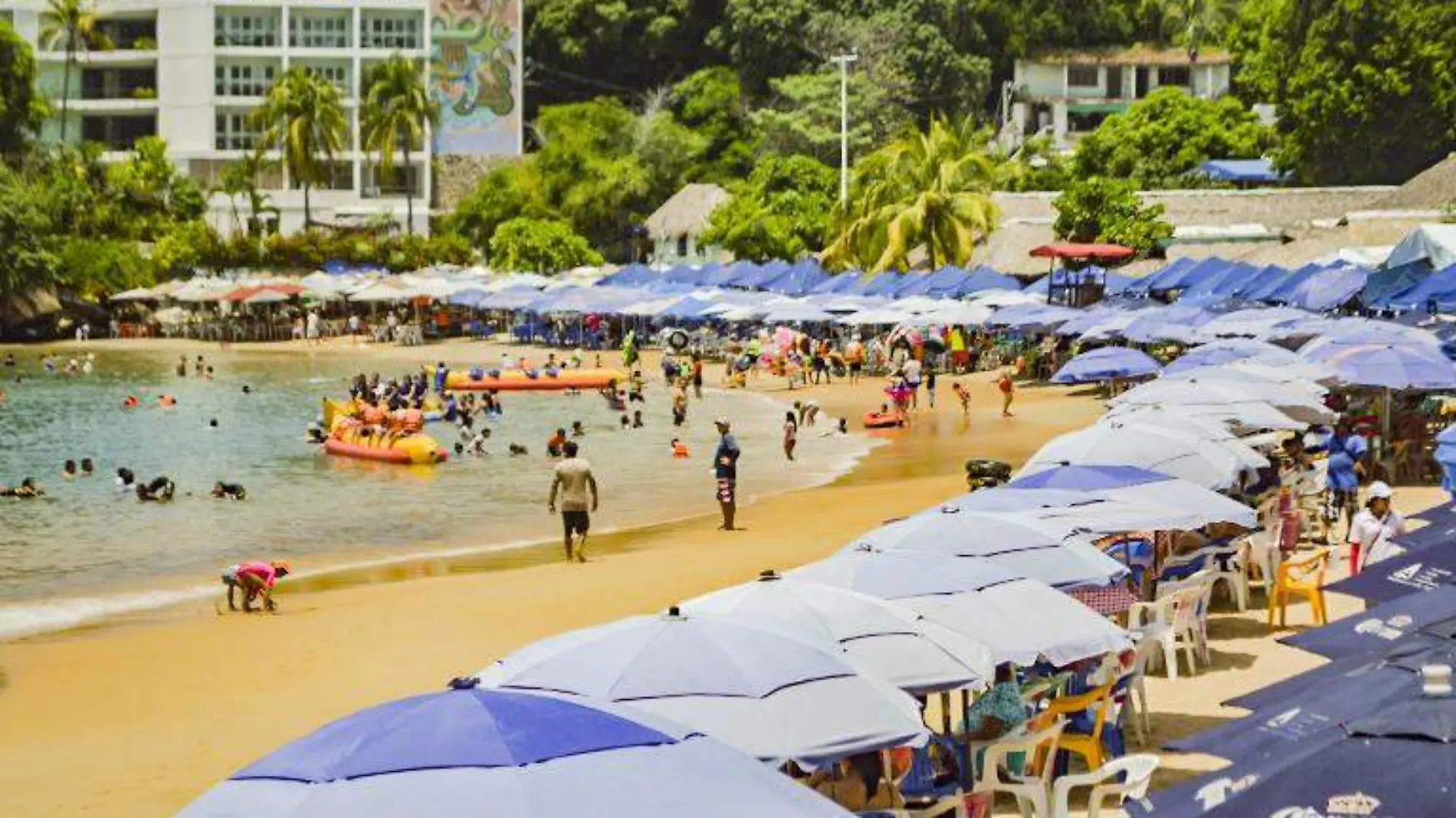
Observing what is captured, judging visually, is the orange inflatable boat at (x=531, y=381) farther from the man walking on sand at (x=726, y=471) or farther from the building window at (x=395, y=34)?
the building window at (x=395, y=34)

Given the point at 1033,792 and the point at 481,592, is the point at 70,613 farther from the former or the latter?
the point at 1033,792

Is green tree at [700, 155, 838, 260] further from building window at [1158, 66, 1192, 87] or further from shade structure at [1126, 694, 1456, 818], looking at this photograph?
shade structure at [1126, 694, 1456, 818]

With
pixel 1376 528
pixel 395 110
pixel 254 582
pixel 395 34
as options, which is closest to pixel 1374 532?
pixel 1376 528

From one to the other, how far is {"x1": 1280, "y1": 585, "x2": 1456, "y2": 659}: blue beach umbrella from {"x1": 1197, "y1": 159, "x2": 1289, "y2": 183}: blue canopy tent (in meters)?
63.5

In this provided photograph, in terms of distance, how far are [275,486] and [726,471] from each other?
38.1 feet

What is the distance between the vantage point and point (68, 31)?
316ft

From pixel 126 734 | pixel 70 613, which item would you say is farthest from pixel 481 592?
pixel 126 734

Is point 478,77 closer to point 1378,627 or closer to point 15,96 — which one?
point 15,96

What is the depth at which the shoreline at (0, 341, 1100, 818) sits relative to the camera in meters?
13.8

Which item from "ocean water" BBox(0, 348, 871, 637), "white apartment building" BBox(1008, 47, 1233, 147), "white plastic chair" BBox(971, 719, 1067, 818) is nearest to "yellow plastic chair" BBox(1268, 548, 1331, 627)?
"white plastic chair" BBox(971, 719, 1067, 818)

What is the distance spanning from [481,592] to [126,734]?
21.4 ft

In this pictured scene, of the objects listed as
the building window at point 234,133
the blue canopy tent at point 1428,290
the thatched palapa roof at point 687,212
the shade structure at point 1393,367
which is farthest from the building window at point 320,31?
the shade structure at point 1393,367

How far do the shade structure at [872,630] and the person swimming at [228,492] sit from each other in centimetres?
2358

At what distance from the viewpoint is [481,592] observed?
21.0 meters
